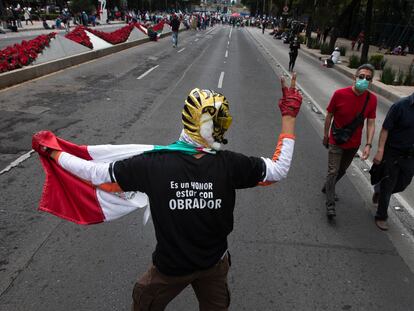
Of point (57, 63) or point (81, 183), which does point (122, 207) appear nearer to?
point (81, 183)

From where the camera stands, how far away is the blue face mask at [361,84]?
15.0 ft

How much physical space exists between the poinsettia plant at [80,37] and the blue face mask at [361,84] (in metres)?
16.6

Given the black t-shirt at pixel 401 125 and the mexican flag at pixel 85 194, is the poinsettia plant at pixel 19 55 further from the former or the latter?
the black t-shirt at pixel 401 125

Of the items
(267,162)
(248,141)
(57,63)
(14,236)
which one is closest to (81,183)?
(267,162)

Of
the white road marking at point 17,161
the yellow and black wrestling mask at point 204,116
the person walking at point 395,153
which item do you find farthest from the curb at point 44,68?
the yellow and black wrestling mask at point 204,116

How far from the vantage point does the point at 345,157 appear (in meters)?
5.12

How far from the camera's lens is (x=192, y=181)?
2.08 meters

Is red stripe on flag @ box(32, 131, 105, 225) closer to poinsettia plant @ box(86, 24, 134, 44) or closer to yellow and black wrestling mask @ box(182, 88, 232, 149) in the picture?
yellow and black wrestling mask @ box(182, 88, 232, 149)

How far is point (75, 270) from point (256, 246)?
1.91 m

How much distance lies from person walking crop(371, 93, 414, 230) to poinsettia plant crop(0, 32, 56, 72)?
11221 mm

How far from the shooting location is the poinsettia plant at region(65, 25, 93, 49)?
18.7m

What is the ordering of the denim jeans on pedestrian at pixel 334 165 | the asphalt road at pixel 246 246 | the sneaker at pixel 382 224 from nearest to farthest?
1. the asphalt road at pixel 246 246
2. the sneaker at pixel 382 224
3. the denim jeans on pedestrian at pixel 334 165

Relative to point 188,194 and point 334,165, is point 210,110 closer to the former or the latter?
point 188,194

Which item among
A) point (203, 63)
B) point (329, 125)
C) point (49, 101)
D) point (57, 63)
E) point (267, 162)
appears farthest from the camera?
point (203, 63)
